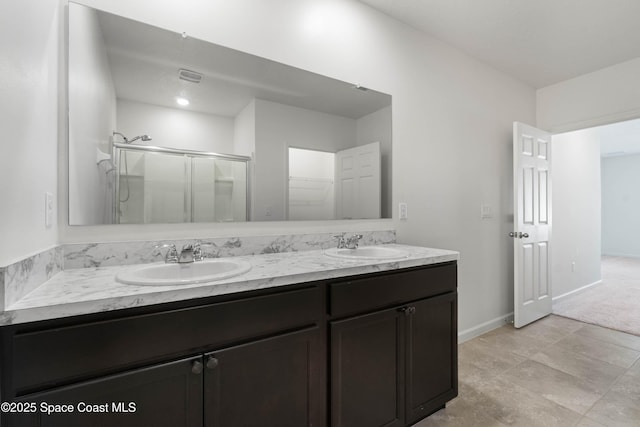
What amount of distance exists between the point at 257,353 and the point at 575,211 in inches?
187

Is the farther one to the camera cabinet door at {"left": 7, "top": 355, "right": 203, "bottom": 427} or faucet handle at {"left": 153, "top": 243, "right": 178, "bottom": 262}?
faucet handle at {"left": 153, "top": 243, "right": 178, "bottom": 262}

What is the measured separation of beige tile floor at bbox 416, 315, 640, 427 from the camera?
1.59 meters

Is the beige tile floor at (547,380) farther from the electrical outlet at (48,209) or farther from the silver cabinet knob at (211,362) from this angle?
the electrical outlet at (48,209)

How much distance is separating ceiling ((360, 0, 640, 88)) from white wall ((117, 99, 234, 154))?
4.61 ft

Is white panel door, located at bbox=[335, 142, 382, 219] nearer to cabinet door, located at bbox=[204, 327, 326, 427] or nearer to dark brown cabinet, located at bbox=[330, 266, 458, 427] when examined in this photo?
dark brown cabinet, located at bbox=[330, 266, 458, 427]

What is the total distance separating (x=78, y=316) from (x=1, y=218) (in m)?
0.32

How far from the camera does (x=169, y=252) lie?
4.43 feet

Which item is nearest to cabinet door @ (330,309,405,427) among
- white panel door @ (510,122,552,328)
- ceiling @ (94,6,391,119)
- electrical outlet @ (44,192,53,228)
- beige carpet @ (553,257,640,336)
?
electrical outlet @ (44,192,53,228)

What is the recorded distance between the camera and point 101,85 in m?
1.33

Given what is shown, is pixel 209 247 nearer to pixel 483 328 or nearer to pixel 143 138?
pixel 143 138

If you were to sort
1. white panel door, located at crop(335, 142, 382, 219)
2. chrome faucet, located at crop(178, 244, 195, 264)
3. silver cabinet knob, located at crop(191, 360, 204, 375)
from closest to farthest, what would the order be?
silver cabinet knob, located at crop(191, 360, 204, 375)
chrome faucet, located at crop(178, 244, 195, 264)
white panel door, located at crop(335, 142, 382, 219)

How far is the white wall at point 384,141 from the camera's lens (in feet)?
6.77

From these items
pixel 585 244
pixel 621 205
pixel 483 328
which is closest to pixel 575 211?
pixel 585 244

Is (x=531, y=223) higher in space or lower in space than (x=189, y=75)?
lower
